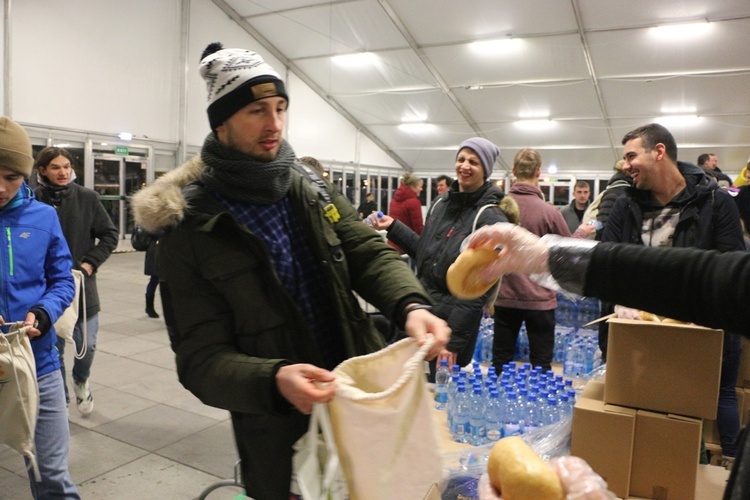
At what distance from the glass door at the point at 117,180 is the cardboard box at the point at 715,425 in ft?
39.6

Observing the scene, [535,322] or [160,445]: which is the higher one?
[535,322]

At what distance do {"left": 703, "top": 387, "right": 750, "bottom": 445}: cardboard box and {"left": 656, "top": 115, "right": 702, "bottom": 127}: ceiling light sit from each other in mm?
12980

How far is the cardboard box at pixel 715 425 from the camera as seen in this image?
327cm

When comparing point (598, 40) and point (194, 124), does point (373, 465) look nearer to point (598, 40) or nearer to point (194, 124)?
point (598, 40)

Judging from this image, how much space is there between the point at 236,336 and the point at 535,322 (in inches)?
114

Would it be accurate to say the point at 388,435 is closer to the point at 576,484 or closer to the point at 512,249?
the point at 576,484

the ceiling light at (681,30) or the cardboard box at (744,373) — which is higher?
the ceiling light at (681,30)

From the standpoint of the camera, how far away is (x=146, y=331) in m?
6.54

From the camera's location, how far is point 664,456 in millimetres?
2279

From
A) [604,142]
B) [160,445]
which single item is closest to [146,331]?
[160,445]

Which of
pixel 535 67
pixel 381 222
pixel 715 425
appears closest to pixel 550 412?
pixel 715 425

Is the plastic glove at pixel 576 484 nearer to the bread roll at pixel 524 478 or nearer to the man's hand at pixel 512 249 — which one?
the bread roll at pixel 524 478

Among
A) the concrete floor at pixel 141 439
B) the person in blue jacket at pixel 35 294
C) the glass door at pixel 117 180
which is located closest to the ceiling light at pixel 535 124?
the glass door at pixel 117 180

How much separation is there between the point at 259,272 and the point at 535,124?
16.0m
